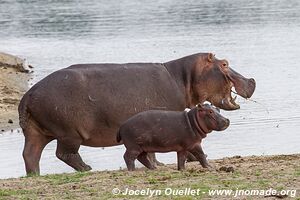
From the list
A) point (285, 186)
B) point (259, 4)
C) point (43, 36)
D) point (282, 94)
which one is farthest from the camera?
point (259, 4)

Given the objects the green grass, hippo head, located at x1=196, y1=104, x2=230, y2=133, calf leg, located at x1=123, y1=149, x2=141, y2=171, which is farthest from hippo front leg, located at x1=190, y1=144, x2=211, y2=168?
the green grass

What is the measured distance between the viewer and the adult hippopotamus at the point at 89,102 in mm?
9953

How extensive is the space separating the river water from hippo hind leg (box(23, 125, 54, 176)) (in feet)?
3.67

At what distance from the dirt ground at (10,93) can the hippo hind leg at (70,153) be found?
5.09m

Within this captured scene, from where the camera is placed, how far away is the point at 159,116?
9.11m

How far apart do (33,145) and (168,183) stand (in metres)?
2.80

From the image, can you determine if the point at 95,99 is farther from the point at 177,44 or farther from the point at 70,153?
the point at 177,44

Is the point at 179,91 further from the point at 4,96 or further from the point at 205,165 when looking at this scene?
the point at 4,96

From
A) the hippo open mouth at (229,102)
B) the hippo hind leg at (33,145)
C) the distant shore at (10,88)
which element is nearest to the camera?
the hippo hind leg at (33,145)

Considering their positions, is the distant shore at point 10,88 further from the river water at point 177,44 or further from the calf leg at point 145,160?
the calf leg at point 145,160

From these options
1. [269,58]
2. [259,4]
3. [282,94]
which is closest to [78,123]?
[282,94]

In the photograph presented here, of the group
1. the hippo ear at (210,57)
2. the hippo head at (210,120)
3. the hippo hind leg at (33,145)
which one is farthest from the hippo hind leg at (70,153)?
the hippo ear at (210,57)

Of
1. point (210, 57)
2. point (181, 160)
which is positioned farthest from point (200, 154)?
point (210, 57)

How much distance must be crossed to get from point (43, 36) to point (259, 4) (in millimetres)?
11144
